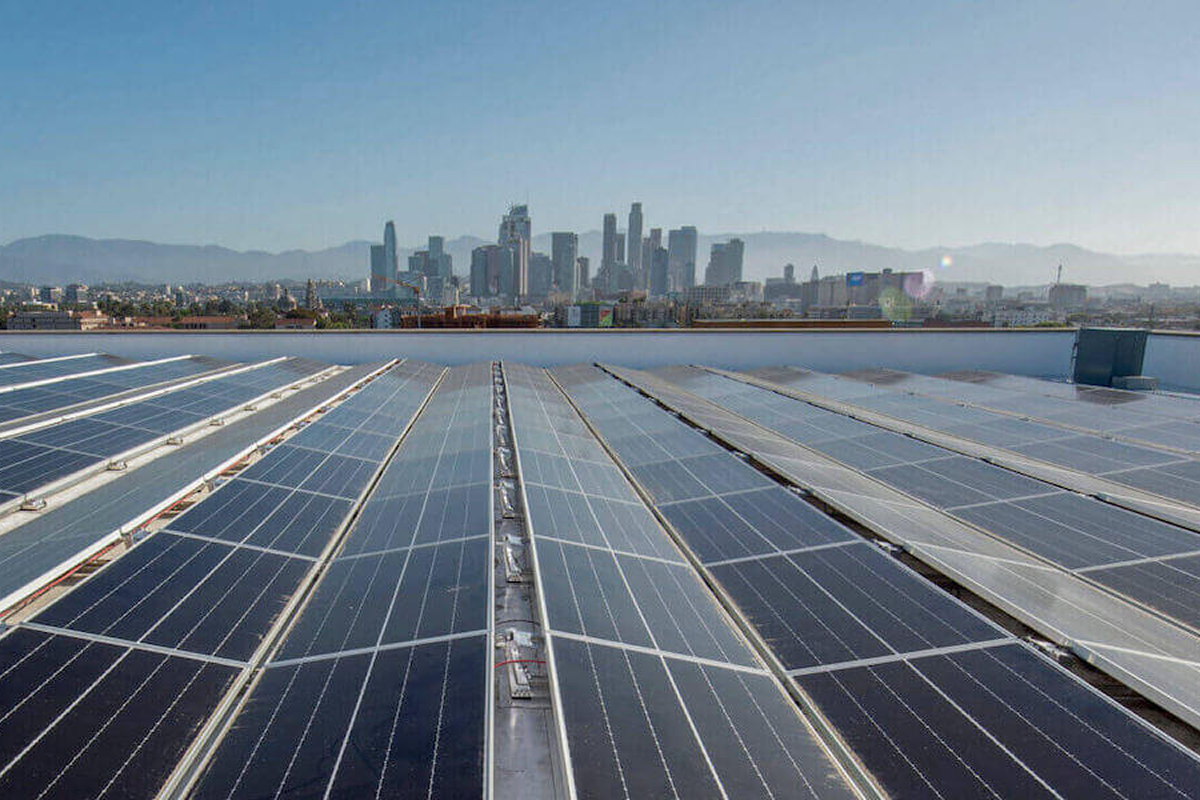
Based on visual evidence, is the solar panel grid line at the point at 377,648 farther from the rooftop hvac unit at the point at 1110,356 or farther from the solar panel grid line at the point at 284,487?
the rooftop hvac unit at the point at 1110,356

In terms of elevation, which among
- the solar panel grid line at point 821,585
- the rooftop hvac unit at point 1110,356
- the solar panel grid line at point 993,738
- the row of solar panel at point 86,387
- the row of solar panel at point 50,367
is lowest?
the solar panel grid line at point 993,738

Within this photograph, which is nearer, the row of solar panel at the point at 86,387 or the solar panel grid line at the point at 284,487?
the solar panel grid line at the point at 284,487

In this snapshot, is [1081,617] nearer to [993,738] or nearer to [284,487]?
[993,738]

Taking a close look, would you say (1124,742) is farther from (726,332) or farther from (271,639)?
(726,332)

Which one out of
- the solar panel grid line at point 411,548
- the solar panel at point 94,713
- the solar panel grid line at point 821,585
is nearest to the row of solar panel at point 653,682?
the solar panel grid line at point 821,585

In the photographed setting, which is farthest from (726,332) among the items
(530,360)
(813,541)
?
(813,541)

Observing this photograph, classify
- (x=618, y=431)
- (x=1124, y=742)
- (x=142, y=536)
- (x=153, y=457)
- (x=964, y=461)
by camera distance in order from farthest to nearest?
(x=618, y=431)
(x=964, y=461)
(x=153, y=457)
(x=142, y=536)
(x=1124, y=742)
